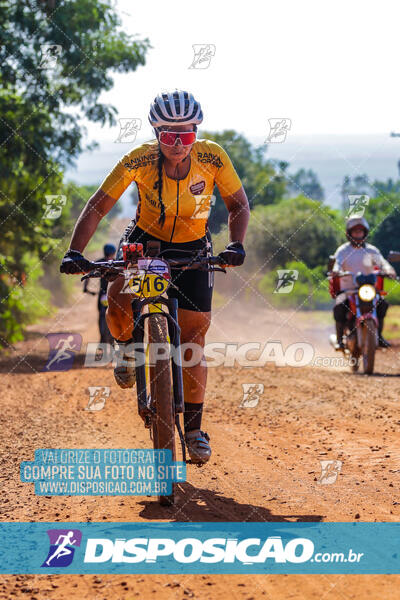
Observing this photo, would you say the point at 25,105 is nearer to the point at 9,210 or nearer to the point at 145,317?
the point at 9,210

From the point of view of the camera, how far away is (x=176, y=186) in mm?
5605

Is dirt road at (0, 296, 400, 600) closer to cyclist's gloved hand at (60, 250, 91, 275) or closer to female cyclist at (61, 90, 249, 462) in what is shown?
female cyclist at (61, 90, 249, 462)

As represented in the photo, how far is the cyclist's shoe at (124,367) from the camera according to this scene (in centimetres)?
580

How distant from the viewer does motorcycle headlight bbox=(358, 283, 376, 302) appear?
38.9 feet

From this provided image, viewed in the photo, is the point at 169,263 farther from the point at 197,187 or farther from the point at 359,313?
the point at 359,313

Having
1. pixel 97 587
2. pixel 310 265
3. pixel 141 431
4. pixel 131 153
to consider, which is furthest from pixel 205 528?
pixel 310 265

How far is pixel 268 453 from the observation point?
6.61 m

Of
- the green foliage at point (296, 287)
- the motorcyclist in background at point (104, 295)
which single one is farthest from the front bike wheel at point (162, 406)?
the green foliage at point (296, 287)

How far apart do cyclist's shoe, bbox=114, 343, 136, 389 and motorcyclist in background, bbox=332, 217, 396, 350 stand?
7091mm

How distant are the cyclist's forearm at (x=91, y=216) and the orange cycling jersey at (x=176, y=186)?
0.06 metres

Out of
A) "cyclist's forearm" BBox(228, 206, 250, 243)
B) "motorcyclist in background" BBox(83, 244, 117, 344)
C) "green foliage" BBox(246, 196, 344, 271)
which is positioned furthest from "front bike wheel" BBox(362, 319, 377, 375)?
"green foliage" BBox(246, 196, 344, 271)

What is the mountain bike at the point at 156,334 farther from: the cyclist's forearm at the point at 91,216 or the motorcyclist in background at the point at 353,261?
the motorcyclist in background at the point at 353,261

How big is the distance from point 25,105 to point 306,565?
46.4 ft

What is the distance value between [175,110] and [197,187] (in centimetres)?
57
